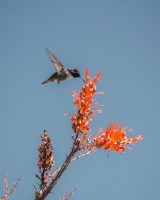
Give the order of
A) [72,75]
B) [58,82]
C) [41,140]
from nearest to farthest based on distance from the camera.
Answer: [41,140]
[72,75]
[58,82]

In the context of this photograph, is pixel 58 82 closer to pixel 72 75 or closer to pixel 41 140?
pixel 72 75

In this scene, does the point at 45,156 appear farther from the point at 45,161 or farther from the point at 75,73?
the point at 75,73

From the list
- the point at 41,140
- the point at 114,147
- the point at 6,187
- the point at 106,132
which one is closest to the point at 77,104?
the point at 106,132

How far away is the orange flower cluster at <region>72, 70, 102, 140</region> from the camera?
3590 millimetres

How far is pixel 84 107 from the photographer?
11.8 feet

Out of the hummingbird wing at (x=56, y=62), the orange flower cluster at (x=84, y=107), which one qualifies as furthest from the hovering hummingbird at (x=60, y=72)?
the orange flower cluster at (x=84, y=107)

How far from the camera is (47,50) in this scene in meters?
4.62

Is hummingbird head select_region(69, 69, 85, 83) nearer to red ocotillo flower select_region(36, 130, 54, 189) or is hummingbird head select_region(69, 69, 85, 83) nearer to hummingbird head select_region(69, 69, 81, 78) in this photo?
hummingbird head select_region(69, 69, 81, 78)

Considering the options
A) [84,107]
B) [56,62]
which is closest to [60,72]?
[56,62]

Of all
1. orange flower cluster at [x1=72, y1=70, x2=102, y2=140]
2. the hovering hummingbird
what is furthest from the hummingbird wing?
orange flower cluster at [x1=72, y1=70, x2=102, y2=140]

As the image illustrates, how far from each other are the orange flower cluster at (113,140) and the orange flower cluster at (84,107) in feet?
0.92

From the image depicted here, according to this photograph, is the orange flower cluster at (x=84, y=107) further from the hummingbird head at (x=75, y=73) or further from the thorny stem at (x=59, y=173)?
the hummingbird head at (x=75, y=73)

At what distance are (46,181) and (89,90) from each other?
1613 mm

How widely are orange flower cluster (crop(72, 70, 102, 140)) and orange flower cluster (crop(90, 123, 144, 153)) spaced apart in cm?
28
